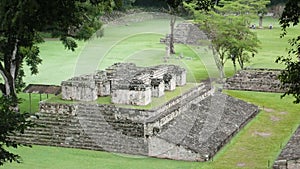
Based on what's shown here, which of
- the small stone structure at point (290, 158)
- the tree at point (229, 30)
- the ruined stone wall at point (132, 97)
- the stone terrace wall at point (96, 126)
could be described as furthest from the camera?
the tree at point (229, 30)

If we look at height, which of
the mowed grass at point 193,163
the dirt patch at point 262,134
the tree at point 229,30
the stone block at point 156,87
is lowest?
the mowed grass at point 193,163

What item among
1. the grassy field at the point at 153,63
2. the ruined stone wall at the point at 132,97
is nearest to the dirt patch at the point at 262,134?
the grassy field at the point at 153,63

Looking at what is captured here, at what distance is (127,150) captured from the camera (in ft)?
42.8

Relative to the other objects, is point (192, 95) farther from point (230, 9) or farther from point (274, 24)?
point (274, 24)

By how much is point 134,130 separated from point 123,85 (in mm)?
1391

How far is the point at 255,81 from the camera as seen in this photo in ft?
70.9

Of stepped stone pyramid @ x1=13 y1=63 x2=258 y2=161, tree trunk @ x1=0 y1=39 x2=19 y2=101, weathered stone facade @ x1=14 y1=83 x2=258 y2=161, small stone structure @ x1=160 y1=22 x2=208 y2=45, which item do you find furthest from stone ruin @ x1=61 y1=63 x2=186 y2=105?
small stone structure @ x1=160 y1=22 x2=208 y2=45

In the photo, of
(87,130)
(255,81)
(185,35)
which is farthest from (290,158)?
(185,35)

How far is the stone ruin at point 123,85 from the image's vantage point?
1391 cm

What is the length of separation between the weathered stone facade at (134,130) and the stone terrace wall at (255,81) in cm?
679

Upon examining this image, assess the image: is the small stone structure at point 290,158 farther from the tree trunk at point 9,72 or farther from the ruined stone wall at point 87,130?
the tree trunk at point 9,72

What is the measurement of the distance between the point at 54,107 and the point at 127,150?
2.55 meters

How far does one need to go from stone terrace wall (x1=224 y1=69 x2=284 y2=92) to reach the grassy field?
664 millimetres

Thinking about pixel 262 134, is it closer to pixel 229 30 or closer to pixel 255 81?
pixel 255 81
